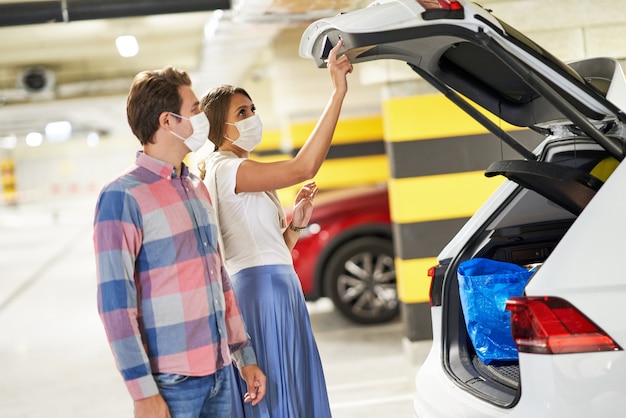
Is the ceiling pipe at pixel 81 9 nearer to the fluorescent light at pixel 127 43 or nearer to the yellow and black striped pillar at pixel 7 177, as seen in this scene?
the fluorescent light at pixel 127 43

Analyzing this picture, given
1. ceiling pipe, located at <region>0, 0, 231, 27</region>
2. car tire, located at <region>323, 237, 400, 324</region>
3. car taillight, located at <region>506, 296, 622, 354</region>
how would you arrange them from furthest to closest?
1. car tire, located at <region>323, 237, 400, 324</region>
2. ceiling pipe, located at <region>0, 0, 231, 27</region>
3. car taillight, located at <region>506, 296, 622, 354</region>

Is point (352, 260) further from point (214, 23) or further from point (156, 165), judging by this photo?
point (156, 165)

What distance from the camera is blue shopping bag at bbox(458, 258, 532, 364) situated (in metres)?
2.88

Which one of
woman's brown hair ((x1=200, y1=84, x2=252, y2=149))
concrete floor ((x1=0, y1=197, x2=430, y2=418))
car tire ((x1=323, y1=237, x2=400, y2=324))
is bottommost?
concrete floor ((x1=0, y1=197, x2=430, y2=418))

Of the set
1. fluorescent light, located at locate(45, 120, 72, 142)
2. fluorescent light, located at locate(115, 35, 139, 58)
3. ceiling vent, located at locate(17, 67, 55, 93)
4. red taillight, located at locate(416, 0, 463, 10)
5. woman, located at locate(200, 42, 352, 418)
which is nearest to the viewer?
red taillight, located at locate(416, 0, 463, 10)

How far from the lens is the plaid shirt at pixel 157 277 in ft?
7.57

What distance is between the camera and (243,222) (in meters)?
3.08

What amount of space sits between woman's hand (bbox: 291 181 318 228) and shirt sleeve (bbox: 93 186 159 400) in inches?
42.1

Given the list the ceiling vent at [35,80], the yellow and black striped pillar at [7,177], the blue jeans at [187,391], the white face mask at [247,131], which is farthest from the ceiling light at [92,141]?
the blue jeans at [187,391]

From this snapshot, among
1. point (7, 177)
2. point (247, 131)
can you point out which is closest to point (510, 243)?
point (247, 131)

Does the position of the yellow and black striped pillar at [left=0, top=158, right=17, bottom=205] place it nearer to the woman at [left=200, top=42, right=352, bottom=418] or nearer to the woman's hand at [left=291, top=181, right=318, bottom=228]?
the woman's hand at [left=291, top=181, right=318, bottom=228]

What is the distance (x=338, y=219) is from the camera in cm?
755

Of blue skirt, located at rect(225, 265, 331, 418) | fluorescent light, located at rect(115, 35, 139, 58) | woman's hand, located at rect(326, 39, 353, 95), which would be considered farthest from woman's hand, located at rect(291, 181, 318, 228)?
fluorescent light, located at rect(115, 35, 139, 58)

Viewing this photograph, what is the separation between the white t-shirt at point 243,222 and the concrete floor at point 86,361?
89.5 inches
